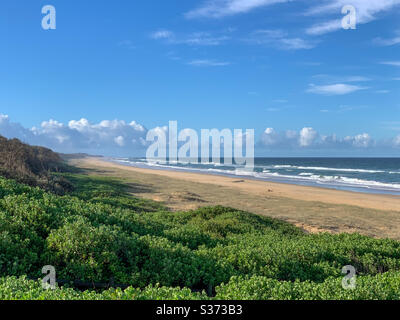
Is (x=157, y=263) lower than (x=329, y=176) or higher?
higher

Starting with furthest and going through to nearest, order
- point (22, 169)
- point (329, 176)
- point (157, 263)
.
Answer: point (329, 176) < point (22, 169) < point (157, 263)

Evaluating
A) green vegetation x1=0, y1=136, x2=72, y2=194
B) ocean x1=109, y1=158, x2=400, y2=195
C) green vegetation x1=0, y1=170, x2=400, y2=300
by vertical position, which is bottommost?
ocean x1=109, y1=158, x2=400, y2=195

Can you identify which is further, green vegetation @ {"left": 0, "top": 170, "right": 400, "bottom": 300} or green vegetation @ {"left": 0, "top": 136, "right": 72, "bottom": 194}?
green vegetation @ {"left": 0, "top": 136, "right": 72, "bottom": 194}

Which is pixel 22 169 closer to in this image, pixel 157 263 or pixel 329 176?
pixel 157 263

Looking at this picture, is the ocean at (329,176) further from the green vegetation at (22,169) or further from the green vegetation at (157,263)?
the green vegetation at (157,263)

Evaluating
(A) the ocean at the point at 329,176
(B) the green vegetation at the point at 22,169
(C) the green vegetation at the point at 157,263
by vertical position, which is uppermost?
(B) the green vegetation at the point at 22,169

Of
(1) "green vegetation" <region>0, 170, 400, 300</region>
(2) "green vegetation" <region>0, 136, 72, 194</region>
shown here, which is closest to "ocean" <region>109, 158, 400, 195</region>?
(2) "green vegetation" <region>0, 136, 72, 194</region>

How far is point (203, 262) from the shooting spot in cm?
797

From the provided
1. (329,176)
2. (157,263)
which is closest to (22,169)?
(157,263)

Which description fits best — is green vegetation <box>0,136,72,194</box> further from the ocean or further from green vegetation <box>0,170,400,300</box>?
the ocean

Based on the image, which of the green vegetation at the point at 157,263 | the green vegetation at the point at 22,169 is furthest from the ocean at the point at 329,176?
A: the green vegetation at the point at 157,263

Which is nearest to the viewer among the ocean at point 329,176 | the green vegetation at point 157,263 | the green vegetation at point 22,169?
the green vegetation at point 157,263
